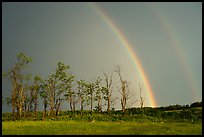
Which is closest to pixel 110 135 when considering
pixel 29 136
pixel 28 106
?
pixel 29 136

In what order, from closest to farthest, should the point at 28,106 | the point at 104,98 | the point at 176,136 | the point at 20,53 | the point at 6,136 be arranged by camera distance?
the point at 176,136, the point at 6,136, the point at 20,53, the point at 104,98, the point at 28,106

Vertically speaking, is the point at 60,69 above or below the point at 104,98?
above

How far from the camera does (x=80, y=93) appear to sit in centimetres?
6400

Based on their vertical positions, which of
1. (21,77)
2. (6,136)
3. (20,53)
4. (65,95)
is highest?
(20,53)

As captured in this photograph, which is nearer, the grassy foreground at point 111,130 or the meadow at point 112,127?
the grassy foreground at point 111,130

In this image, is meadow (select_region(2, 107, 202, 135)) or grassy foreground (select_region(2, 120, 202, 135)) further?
meadow (select_region(2, 107, 202, 135))

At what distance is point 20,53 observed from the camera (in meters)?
52.1

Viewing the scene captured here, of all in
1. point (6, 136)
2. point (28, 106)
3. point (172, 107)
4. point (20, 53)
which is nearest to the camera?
point (6, 136)

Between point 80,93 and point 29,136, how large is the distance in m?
44.6

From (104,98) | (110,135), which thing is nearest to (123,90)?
(104,98)

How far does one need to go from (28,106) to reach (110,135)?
163 ft

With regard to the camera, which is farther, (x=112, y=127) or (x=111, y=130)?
(x=112, y=127)

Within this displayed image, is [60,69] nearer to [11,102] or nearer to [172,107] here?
[11,102]

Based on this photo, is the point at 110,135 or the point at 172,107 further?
the point at 172,107
